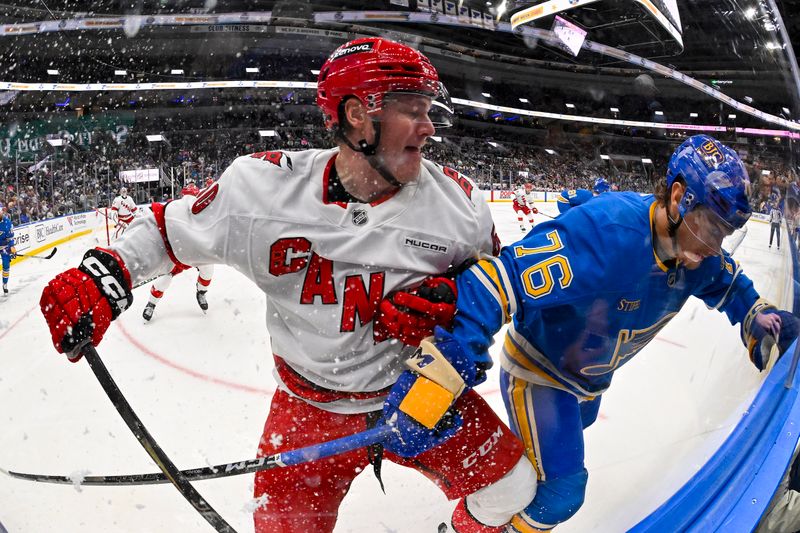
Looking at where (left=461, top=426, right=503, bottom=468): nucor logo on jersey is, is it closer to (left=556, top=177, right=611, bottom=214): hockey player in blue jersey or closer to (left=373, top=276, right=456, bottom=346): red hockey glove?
(left=373, top=276, right=456, bottom=346): red hockey glove

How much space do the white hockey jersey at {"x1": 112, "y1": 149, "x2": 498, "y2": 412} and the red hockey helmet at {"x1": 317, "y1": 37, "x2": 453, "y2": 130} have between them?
9 cm

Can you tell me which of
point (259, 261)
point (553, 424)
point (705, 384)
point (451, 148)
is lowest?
point (553, 424)

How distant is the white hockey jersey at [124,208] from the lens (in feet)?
2.63

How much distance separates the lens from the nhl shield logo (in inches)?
30.7

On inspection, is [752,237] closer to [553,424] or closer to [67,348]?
[553,424]

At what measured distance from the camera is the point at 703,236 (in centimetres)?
70

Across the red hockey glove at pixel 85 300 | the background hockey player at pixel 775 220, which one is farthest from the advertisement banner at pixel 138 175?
the background hockey player at pixel 775 220

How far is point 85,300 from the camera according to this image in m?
0.76

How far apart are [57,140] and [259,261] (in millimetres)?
363

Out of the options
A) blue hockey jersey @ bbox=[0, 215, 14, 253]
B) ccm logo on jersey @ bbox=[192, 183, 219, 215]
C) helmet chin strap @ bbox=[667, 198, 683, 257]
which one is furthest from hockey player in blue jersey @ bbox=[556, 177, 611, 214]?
blue hockey jersey @ bbox=[0, 215, 14, 253]

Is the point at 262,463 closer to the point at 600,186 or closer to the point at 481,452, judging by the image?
the point at 481,452

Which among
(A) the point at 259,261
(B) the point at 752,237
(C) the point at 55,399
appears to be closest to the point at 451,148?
(A) the point at 259,261

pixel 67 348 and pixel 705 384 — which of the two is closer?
pixel 67 348

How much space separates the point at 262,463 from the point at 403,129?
21.7 inches
